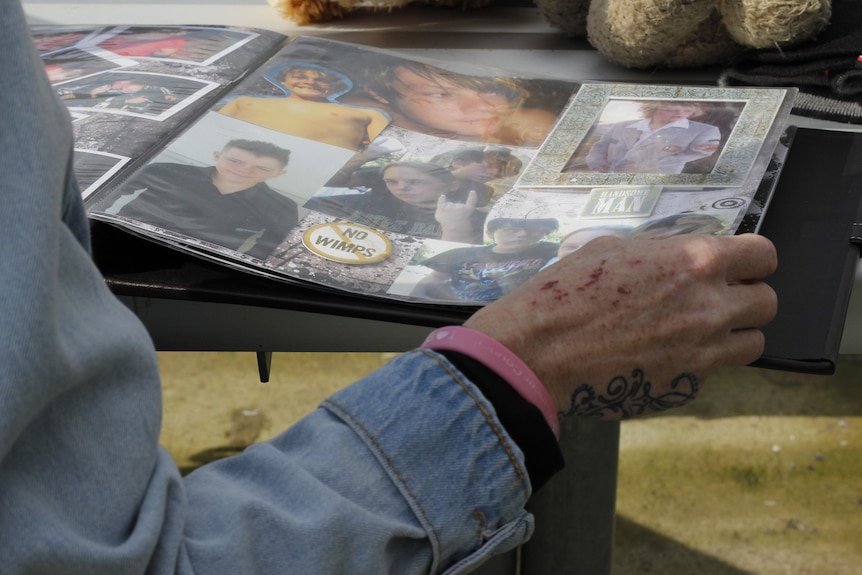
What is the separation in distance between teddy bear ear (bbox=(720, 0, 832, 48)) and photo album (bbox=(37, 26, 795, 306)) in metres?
0.13

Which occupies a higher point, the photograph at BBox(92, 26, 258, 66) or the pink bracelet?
the pink bracelet

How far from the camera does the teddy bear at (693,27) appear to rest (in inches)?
33.1

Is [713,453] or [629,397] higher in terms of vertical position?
[629,397]

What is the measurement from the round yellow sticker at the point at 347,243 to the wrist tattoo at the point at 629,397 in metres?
0.17

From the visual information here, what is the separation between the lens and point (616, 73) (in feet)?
3.06

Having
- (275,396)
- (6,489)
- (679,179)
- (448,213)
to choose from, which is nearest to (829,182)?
(679,179)

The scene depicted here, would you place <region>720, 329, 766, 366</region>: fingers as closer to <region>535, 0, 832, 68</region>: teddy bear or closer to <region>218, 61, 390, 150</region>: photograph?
<region>218, 61, 390, 150</region>: photograph

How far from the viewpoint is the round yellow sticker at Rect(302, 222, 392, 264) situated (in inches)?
23.4

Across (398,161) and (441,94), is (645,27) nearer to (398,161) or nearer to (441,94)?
(441,94)

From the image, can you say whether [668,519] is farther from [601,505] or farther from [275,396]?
[275,396]

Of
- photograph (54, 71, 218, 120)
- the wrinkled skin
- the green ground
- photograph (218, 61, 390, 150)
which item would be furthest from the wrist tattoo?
the green ground

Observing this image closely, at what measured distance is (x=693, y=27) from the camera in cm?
88

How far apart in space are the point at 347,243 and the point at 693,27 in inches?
18.8

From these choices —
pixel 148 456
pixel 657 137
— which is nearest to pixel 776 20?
pixel 657 137
